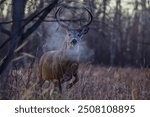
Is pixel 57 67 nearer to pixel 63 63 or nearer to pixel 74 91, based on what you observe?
pixel 63 63

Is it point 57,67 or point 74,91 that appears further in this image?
point 57,67

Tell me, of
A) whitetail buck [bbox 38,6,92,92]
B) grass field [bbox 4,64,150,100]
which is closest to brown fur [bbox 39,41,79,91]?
whitetail buck [bbox 38,6,92,92]

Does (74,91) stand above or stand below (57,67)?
below

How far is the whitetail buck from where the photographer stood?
975cm

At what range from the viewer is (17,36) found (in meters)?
6.06

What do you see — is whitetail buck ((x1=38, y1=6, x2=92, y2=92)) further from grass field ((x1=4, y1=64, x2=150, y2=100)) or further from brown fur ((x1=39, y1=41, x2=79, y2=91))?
grass field ((x1=4, y1=64, x2=150, y2=100))

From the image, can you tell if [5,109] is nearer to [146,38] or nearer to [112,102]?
[112,102]

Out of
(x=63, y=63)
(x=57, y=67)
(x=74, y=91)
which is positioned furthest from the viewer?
(x=63, y=63)

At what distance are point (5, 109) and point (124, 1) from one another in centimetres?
3076

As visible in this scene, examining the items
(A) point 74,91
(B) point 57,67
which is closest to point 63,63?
(B) point 57,67

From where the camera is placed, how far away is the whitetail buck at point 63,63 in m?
9.75

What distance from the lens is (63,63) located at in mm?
9969

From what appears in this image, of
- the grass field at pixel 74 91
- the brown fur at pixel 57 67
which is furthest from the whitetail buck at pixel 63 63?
the grass field at pixel 74 91

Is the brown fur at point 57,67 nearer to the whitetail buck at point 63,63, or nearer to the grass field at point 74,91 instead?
the whitetail buck at point 63,63
